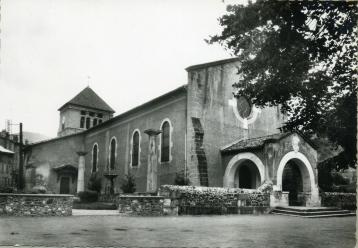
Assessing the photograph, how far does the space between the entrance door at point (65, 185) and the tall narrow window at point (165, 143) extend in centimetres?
1399

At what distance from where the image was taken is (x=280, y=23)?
372 inches

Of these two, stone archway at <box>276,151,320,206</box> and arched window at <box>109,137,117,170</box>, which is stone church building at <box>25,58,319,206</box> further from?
arched window at <box>109,137,117,170</box>

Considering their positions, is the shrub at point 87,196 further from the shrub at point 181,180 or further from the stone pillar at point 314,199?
the stone pillar at point 314,199

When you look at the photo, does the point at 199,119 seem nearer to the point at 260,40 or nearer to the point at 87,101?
the point at 260,40

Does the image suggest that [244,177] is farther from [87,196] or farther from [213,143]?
[87,196]

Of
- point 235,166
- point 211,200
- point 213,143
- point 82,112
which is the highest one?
point 82,112

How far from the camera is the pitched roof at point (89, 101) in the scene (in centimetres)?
4422

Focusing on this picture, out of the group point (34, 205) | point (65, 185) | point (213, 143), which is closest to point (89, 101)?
point (65, 185)

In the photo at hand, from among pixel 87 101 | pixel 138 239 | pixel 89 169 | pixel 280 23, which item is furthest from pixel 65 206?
pixel 87 101

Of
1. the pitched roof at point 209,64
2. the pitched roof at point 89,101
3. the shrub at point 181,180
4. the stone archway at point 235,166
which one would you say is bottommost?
the shrub at point 181,180

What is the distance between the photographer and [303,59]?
1004 centimetres

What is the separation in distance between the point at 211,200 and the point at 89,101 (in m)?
31.6

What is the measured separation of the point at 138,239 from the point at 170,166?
48.7 feet

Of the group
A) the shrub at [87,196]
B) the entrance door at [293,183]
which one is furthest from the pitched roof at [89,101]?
the entrance door at [293,183]
